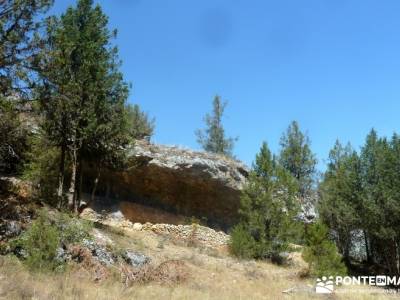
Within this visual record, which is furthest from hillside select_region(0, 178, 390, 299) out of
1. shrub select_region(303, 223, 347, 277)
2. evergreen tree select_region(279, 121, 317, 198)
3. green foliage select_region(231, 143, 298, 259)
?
evergreen tree select_region(279, 121, 317, 198)

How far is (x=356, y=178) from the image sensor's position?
2711 cm

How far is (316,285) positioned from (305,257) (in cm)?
400

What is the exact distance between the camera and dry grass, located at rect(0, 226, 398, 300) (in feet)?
30.3

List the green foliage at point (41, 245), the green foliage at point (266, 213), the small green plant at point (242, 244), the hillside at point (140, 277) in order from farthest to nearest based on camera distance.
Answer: the green foliage at point (266, 213)
the small green plant at point (242, 244)
the green foliage at point (41, 245)
the hillside at point (140, 277)

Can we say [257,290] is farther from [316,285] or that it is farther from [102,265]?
[102,265]

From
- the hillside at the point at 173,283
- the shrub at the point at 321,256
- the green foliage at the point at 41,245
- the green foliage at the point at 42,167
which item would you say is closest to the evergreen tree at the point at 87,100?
the green foliage at the point at 42,167

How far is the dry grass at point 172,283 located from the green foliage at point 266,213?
7.70 ft

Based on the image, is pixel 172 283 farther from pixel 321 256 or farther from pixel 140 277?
pixel 321 256

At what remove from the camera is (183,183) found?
97.6 feet

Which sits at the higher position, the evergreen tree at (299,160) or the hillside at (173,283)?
the evergreen tree at (299,160)

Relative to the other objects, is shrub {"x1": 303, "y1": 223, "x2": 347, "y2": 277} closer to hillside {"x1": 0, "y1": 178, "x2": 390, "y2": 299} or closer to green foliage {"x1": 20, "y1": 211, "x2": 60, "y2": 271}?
hillside {"x1": 0, "y1": 178, "x2": 390, "y2": 299}

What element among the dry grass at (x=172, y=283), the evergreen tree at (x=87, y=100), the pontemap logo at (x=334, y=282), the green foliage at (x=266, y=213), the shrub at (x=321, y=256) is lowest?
the pontemap logo at (x=334, y=282)

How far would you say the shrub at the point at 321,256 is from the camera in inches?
770

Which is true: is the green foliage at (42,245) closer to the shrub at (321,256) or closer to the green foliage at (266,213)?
the shrub at (321,256)
